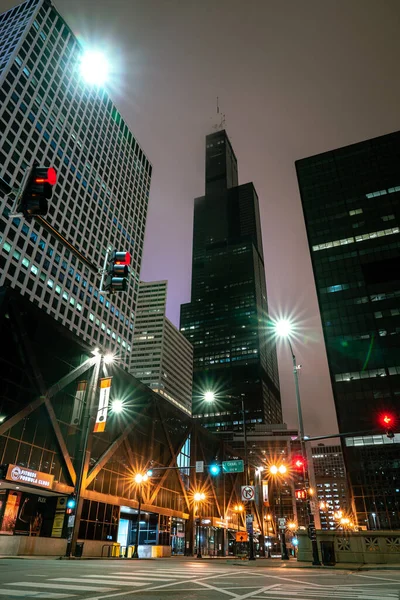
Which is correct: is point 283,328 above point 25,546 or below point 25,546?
above

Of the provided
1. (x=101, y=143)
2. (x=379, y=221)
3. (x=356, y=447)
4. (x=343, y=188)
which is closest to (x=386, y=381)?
(x=356, y=447)

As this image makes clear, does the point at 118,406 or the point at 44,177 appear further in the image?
the point at 118,406

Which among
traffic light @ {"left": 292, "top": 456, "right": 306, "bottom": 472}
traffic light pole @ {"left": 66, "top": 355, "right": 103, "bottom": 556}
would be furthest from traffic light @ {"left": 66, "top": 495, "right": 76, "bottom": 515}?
traffic light @ {"left": 292, "top": 456, "right": 306, "bottom": 472}

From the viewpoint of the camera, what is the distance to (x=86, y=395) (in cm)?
3656

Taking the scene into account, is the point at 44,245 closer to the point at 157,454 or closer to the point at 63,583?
the point at 157,454

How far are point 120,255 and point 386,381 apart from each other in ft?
327

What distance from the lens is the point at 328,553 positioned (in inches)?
933

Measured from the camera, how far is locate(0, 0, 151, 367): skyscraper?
296ft

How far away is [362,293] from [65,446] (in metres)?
93.8

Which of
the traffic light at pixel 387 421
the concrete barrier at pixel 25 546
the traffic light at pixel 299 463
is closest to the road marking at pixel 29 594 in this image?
the traffic light at pixel 387 421

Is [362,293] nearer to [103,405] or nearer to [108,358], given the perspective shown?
[108,358]

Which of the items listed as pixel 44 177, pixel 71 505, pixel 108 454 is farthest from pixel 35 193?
pixel 108 454

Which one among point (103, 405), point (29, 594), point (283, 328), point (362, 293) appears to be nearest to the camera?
point (29, 594)

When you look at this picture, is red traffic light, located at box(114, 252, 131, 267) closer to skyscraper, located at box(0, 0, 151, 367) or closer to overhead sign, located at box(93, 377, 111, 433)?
overhead sign, located at box(93, 377, 111, 433)
